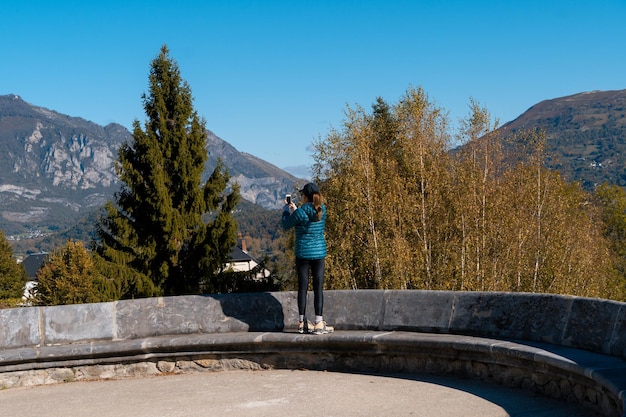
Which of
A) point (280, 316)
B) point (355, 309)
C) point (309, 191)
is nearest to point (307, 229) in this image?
point (309, 191)

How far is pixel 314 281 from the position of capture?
821 centimetres

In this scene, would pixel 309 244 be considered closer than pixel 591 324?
No

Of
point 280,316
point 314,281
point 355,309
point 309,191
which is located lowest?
point 280,316

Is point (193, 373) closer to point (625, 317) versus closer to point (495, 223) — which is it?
point (625, 317)

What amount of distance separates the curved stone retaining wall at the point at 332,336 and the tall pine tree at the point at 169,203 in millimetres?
26136

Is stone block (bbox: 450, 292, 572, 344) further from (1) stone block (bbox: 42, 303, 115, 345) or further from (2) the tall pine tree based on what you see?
(2) the tall pine tree

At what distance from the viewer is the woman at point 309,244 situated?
322 inches

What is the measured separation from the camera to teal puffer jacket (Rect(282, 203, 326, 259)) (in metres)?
8.16

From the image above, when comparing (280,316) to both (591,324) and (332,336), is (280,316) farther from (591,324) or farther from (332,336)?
(591,324)

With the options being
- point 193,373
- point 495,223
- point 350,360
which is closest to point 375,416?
point 350,360

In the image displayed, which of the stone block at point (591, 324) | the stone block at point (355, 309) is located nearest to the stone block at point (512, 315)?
the stone block at point (591, 324)

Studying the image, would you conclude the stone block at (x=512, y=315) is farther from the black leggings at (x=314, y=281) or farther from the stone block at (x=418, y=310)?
the black leggings at (x=314, y=281)

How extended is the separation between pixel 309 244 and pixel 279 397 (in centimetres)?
201

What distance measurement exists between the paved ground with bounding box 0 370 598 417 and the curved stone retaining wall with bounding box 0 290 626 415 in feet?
0.66
